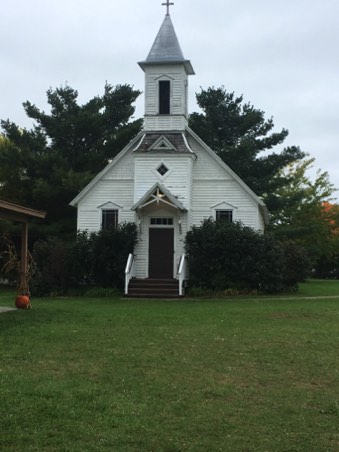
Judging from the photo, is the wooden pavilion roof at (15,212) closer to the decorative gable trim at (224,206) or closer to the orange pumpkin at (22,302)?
the orange pumpkin at (22,302)

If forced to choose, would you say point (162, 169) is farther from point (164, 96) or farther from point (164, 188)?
point (164, 96)

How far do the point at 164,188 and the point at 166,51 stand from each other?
7.20 meters

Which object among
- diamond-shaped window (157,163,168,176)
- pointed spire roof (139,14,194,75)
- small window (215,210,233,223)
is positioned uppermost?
pointed spire roof (139,14,194,75)

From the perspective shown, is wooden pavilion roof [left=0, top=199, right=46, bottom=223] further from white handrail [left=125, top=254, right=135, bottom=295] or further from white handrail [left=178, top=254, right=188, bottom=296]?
white handrail [left=178, top=254, right=188, bottom=296]

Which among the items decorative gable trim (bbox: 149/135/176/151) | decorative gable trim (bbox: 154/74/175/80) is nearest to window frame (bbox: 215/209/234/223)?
decorative gable trim (bbox: 149/135/176/151)

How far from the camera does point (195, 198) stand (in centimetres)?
2516

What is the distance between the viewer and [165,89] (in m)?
25.8

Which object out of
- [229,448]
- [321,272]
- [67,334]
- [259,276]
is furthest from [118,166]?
[321,272]

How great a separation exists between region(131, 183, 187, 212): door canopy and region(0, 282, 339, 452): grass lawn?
10538mm

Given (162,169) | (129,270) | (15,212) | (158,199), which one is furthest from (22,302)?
(162,169)

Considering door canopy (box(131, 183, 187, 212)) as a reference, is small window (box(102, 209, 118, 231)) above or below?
below

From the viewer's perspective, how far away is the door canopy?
23.3 metres

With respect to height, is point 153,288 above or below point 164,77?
below

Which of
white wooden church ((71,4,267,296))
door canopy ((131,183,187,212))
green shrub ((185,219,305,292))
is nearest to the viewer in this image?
green shrub ((185,219,305,292))
